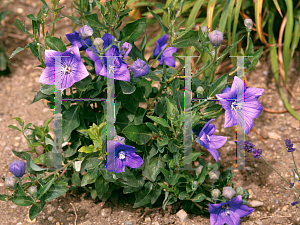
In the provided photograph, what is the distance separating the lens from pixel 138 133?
1.43 metres

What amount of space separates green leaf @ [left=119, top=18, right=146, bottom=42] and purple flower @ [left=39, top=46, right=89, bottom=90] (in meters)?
0.20

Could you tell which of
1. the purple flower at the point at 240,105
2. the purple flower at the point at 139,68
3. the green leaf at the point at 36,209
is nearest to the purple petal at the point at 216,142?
the purple flower at the point at 240,105

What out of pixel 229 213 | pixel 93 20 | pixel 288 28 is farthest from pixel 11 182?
pixel 288 28

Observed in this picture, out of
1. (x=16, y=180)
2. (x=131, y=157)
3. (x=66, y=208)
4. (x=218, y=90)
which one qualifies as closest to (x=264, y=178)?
(x=218, y=90)

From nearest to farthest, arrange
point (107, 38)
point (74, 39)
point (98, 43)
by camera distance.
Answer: point (98, 43), point (107, 38), point (74, 39)

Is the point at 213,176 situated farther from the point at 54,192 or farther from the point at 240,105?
the point at 54,192

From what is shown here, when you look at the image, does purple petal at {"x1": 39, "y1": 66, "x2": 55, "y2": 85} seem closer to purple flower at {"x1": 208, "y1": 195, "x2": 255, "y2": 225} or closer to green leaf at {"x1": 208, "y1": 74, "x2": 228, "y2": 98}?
green leaf at {"x1": 208, "y1": 74, "x2": 228, "y2": 98}

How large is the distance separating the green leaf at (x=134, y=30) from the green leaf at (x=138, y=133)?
352 millimetres

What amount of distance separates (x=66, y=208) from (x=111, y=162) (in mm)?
488

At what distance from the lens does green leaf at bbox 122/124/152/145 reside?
1397 millimetres

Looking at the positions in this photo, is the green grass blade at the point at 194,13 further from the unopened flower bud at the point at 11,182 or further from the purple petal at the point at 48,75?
the unopened flower bud at the point at 11,182

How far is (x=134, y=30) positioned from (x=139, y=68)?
0.16 metres

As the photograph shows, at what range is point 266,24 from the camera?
260 centimetres

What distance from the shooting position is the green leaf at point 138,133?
140cm
